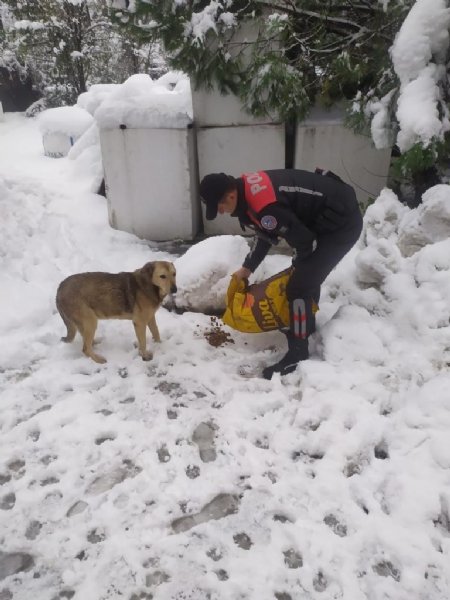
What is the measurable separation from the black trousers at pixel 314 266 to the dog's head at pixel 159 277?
3.43 ft

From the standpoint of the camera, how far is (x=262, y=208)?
3.03 m

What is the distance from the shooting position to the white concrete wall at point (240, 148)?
6.15 meters

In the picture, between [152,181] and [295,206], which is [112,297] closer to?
[295,206]

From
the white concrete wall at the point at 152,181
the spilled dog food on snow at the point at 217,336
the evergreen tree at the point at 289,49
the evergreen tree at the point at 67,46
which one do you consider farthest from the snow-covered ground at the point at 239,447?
the evergreen tree at the point at 67,46

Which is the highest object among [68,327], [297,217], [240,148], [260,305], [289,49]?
[289,49]

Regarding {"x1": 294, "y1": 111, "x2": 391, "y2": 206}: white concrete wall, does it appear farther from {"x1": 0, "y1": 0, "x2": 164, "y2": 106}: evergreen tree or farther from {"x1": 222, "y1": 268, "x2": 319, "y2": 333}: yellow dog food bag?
{"x1": 0, "y1": 0, "x2": 164, "y2": 106}: evergreen tree

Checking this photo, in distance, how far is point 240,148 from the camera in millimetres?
6305

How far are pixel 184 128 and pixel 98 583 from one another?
5.61m

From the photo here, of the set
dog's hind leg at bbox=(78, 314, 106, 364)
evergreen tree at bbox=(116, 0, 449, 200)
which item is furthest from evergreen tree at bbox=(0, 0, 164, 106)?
dog's hind leg at bbox=(78, 314, 106, 364)

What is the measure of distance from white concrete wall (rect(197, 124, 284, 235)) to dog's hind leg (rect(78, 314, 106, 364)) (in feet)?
12.0

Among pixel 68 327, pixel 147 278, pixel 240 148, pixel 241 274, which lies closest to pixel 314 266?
pixel 241 274

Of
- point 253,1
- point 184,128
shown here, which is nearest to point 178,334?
point 184,128

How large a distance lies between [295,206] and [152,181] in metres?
3.73

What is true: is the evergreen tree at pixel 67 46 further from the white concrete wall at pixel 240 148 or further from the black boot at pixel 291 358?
the black boot at pixel 291 358
